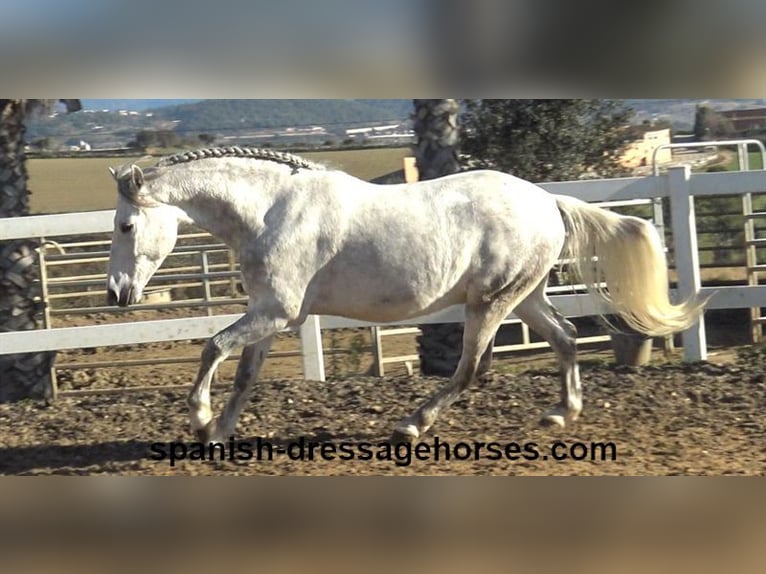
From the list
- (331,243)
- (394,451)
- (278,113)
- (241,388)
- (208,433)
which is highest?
(278,113)

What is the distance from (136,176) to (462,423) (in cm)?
220

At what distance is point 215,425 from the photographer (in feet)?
18.7

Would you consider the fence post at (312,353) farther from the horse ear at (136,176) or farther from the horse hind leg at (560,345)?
the horse ear at (136,176)

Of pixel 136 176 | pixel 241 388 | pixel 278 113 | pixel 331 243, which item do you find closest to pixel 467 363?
pixel 331 243

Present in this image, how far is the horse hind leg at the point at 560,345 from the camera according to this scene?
230 inches

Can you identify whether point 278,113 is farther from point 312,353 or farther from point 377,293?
point 312,353

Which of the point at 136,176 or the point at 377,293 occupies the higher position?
the point at 136,176

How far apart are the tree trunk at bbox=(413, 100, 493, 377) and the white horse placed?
530 millimetres

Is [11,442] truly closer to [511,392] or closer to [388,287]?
[388,287]

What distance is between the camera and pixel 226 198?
5551 millimetres

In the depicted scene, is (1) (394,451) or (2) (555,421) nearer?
(1) (394,451)
